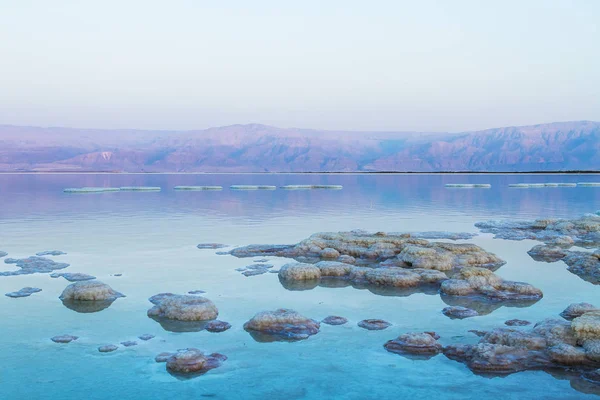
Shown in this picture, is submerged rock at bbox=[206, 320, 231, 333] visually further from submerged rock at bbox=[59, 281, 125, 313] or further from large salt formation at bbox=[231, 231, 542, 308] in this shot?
large salt formation at bbox=[231, 231, 542, 308]

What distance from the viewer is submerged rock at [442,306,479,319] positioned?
1130 cm

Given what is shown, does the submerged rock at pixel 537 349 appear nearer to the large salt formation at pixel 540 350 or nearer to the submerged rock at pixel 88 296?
the large salt formation at pixel 540 350

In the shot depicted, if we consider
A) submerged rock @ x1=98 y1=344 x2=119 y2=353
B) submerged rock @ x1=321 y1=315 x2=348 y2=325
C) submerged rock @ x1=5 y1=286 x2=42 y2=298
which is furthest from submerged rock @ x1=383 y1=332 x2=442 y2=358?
submerged rock @ x1=5 y1=286 x2=42 y2=298

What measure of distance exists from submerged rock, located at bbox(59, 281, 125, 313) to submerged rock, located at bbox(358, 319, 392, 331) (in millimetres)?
5110

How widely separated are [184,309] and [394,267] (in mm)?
6671

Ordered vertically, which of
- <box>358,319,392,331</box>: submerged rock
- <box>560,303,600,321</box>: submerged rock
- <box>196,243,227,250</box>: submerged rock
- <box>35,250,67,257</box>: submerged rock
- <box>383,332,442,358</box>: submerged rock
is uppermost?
<box>560,303,600,321</box>: submerged rock

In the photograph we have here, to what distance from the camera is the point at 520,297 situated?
12961 mm

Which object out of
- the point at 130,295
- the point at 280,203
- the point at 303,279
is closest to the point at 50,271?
the point at 130,295

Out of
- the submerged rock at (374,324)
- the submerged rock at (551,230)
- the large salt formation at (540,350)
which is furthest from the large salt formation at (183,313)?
the submerged rock at (551,230)

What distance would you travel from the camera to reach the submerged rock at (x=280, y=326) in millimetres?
10084

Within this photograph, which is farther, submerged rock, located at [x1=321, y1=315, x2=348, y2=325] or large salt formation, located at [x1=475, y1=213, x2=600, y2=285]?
large salt formation, located at [x1=475, y1=213, x2=600, y2=285]

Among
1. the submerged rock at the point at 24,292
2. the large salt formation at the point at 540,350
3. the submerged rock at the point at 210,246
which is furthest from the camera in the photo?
the submerged rock at the point at 210,246

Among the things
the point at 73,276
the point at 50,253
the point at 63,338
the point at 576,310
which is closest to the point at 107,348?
the point at 63,338

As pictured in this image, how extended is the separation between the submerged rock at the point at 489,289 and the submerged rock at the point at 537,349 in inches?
122
